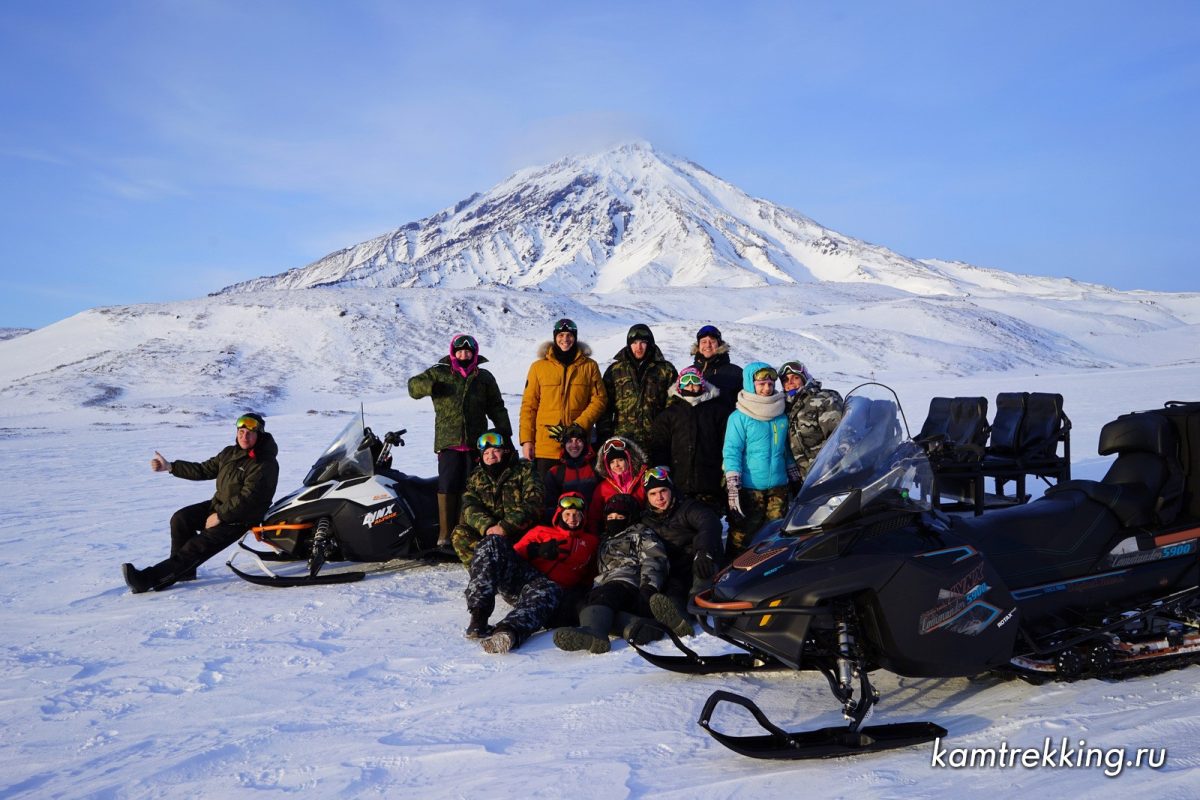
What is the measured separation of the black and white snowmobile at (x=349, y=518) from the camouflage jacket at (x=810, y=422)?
2.72 m

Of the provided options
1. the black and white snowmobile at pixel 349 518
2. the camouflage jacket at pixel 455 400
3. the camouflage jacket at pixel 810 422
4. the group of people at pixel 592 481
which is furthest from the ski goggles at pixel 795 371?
the black and white snowmobile at pixel 349 518

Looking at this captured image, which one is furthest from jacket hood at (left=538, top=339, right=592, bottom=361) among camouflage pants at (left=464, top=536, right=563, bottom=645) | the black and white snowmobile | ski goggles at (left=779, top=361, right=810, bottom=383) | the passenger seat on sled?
the passenger seat on sled

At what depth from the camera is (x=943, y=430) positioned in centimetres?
884

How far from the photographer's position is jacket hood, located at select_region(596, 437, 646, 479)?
5.55 meters

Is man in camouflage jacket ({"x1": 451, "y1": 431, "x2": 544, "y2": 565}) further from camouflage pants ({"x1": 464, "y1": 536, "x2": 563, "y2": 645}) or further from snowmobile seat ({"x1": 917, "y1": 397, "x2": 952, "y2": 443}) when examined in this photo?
snowmobile seat ({"x1": 917, "y1": 397, "x2": 952, "y2": 443})

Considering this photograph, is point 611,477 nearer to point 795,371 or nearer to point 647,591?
point 647,591

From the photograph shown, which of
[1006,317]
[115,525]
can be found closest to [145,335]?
[115,525]

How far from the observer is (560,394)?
6.30 metres

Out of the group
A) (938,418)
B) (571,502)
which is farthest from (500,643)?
(938,418)

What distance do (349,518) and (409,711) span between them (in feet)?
8.51

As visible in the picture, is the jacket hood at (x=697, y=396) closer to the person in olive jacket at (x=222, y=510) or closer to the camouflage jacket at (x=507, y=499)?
the camouflage jacket at (x=507, y=499)

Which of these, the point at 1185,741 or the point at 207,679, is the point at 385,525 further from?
the point at 1185,741

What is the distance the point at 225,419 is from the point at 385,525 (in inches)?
975

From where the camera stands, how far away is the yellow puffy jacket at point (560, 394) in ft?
20.6
